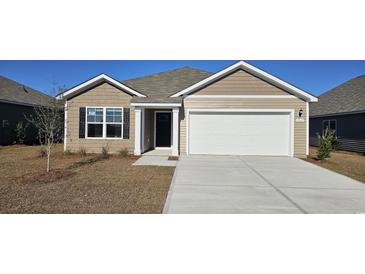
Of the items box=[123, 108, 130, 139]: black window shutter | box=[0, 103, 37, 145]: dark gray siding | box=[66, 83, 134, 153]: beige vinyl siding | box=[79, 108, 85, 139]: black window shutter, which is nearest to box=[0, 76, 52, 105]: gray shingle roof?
box=[0, 103, 37, 145]: dark gray siding

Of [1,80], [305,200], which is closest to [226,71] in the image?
[305,200]

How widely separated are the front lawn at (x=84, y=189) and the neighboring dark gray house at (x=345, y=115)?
13.3 metres

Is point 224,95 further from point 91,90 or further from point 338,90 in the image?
point 338,90

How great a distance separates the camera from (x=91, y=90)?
1234 cm

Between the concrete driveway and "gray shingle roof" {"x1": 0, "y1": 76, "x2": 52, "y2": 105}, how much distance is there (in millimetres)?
13825

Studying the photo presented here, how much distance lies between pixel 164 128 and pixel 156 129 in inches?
20.0

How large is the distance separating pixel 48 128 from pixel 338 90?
22976 millimetres

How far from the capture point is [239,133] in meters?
12.6

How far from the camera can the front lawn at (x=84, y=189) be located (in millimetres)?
4664

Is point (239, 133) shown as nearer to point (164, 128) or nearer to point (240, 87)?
point (240, 87)

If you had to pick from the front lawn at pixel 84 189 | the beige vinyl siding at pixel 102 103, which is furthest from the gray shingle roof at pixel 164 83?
the front lawn at pixel 84 189

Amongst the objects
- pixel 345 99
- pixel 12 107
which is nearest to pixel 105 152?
pixel 12 107

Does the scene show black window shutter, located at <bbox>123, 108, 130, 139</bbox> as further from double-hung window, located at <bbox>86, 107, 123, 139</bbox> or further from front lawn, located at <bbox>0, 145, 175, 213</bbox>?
front lawn, located at <bbox>0, 145, 175, 213</bbox>

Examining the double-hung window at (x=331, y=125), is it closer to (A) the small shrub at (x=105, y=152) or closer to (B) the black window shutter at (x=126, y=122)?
(B) the black window shutter at (x=126, y=122)
